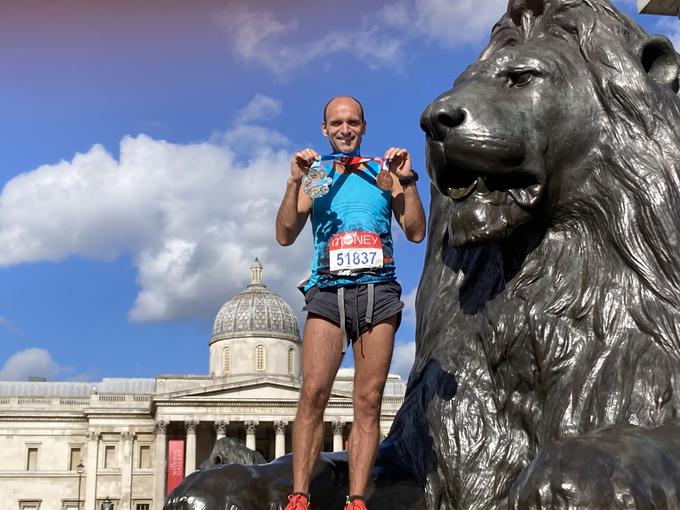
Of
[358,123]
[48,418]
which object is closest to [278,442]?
[48,418]

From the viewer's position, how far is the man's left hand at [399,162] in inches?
74.4

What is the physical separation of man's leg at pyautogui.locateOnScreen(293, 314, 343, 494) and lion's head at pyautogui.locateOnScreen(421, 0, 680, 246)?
34cm

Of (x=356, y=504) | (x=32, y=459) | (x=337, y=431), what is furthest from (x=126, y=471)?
(x=356, y=504)

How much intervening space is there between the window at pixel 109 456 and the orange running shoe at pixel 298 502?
54.6m

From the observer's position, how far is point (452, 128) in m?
1.41

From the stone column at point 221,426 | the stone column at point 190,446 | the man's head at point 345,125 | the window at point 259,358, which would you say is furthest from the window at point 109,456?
the man's head at point 345,125

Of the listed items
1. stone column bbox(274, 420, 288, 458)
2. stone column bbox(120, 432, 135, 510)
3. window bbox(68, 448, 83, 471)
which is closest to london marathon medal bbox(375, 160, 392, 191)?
stone column bbox(274, 420, 288, 458)

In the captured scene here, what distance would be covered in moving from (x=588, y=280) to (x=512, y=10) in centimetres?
52

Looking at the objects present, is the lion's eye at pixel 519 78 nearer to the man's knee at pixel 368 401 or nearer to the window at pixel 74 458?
the man's knee at pixel 368 401

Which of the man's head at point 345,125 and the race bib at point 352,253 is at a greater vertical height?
the man's head at point 345,125

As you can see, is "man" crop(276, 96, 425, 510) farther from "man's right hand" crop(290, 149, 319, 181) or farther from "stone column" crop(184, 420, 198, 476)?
"stone column" crop(184, 420, 198, 476)

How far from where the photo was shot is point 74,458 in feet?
181

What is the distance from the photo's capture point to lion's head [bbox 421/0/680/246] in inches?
56.2

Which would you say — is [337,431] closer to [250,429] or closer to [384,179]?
[250,429]
